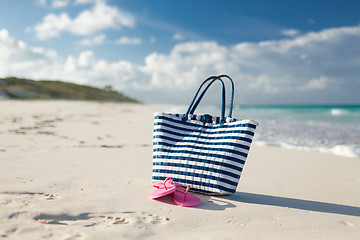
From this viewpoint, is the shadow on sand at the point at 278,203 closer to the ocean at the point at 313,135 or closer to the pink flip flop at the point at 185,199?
the pink flip flop at the point at 185,199

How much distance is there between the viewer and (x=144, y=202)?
2221 mm

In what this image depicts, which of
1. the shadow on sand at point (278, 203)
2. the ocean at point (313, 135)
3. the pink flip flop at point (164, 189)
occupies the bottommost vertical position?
the shadow on sand at point (278, 203)

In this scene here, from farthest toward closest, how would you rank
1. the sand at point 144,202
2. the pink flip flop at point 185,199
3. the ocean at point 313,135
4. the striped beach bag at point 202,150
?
the ocean at point 313,135 → the striped beach bag at point 202,150 → the pink flip flop at point 185,199 → the sand at point 144,202

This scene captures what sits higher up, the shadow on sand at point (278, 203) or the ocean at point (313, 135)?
the ocean at point (313, 135)

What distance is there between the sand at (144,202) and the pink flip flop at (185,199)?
5 cm

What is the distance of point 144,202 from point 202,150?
69cm

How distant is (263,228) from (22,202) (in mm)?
1691

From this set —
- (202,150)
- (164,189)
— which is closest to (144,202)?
(164,189)

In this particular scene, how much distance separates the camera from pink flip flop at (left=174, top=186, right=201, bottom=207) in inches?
86.5

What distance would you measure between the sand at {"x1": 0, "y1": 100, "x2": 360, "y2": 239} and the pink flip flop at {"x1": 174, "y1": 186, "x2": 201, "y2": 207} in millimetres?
52

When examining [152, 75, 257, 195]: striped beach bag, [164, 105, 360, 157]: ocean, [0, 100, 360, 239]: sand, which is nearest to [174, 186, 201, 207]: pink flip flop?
[0, 100, 360, 239]: sand

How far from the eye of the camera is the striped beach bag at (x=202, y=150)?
2.42 m

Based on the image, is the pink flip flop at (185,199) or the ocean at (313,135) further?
the ocean at (313,135)

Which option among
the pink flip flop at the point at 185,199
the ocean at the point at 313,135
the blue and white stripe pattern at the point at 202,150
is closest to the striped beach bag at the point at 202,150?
the blue and white stripe pattern at the point at 202,150
